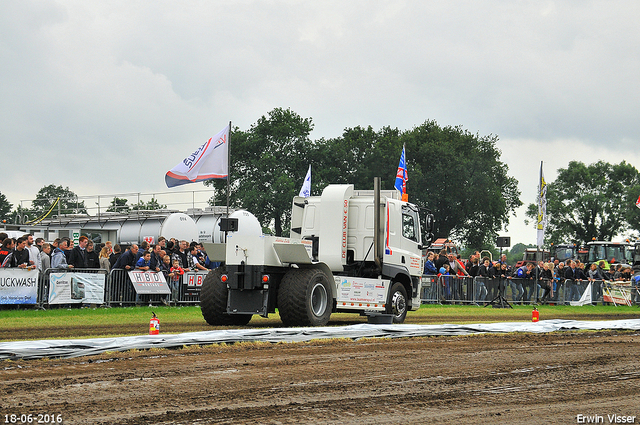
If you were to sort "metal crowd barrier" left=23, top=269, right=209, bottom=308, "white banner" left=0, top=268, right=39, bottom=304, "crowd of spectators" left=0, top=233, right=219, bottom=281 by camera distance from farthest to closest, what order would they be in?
"metal crowd barrier" left=23, top=269, right=209, bottom=308 → "crowd of spectators" left=0, top=233, right=219, bottom=281 → "white banner" left=0, top=268, right=39, bottom=304

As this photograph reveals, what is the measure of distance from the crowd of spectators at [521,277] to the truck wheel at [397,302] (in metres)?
9.32

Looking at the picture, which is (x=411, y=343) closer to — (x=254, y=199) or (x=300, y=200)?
(x=300, y=200)

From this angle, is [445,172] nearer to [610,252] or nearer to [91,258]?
[610,252]

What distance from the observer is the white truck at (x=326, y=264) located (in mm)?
14391

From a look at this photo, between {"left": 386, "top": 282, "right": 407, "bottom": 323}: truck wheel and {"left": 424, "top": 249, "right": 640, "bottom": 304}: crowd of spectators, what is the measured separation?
367 inches

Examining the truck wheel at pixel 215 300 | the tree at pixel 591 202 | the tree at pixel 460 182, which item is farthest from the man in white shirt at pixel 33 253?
the tree at pixel 591 202

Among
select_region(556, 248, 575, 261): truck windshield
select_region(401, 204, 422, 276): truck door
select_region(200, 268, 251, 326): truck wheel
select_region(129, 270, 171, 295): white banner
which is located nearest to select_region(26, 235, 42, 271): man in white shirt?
select_region(129, 270, 171, 295): white banner

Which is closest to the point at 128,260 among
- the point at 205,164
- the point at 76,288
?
the point at 76,288

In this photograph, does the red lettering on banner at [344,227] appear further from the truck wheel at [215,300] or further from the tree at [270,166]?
the tree at [270,166]

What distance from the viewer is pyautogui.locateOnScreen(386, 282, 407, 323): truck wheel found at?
16.4 m

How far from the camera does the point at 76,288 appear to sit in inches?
741

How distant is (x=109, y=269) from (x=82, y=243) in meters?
1.04

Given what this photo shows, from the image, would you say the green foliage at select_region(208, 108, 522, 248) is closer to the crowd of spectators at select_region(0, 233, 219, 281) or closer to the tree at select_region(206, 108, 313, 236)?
the tree at select_region(206, 108, 313, 236)

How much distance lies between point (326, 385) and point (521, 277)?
2169cm
